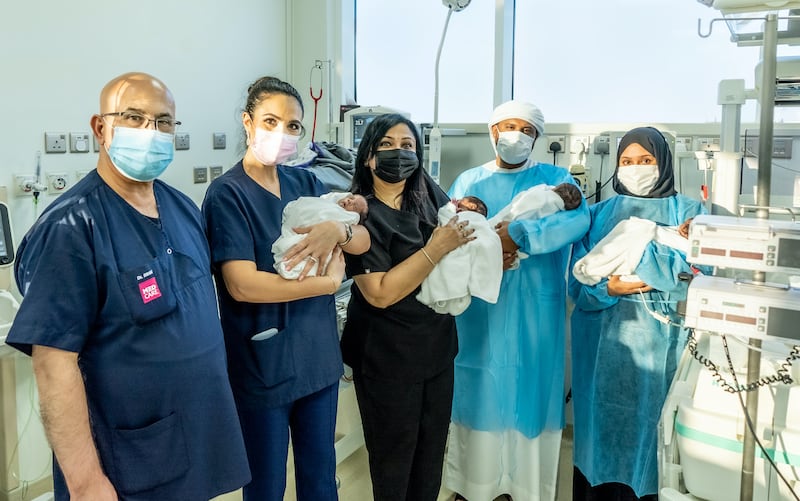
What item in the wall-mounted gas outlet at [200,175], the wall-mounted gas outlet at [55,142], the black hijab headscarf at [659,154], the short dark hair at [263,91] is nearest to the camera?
the short dark hair at [263,91]

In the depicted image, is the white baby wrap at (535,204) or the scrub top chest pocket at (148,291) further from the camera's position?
the white baby wrap at (535,204)

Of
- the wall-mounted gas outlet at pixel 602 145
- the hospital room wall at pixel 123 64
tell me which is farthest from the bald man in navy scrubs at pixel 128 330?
the wall-mounted gas outlet at pixel 602 145

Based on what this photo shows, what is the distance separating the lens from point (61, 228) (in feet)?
3.33

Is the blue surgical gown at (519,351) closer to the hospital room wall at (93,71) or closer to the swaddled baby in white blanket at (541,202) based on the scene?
the swaddled baby in white blanket at (541,202)

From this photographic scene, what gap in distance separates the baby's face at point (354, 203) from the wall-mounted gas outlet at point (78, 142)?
1.58 meters

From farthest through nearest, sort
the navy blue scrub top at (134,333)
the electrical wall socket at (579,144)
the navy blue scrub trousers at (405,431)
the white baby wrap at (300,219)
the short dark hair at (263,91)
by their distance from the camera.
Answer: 1. the electrical wall socket at (579,144)
2. the navy blue scrub trousers at (405,431)
3. the short dark hair at (263,91)
4. the white baby wrap at (300,219)
5. the navy blue scrub top at (134,333)

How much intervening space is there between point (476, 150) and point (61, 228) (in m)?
2.49

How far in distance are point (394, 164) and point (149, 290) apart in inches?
28.4

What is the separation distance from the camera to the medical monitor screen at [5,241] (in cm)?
200

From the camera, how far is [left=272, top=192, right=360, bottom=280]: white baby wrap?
4.37 feet

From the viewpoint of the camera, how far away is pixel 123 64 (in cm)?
273

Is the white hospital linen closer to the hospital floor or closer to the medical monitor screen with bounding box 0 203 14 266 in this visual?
Answer: the hospital floor

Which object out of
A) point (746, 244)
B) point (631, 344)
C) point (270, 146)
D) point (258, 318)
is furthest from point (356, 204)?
point (631, 344)

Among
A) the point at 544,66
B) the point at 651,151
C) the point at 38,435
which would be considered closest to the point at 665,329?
the point at 651,151
